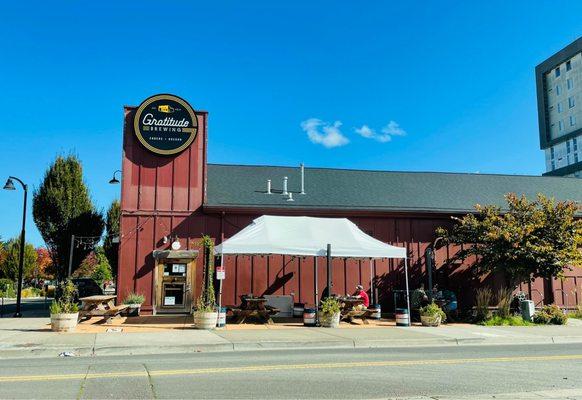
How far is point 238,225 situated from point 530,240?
10076mm

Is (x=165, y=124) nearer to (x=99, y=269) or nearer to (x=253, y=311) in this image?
(x=253, y=311)

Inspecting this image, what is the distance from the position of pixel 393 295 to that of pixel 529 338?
22.6 ft

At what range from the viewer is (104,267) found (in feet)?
141

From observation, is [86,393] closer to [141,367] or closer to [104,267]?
[141,367]

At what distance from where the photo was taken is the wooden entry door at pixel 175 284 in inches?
765

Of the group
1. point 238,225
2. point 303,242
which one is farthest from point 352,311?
point 238,225

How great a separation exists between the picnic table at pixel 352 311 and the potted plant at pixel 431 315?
173 centimetres

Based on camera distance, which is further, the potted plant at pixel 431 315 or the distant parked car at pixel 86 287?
the distant parked car at pixel 86 287

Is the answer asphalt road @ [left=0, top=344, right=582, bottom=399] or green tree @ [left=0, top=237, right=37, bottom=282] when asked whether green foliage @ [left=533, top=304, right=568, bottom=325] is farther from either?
green tree @ [left=0, top=237, right=37, bottom=282]

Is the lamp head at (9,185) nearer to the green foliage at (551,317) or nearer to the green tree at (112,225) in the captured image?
the green tree at (112,225)

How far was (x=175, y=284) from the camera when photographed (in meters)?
19.6

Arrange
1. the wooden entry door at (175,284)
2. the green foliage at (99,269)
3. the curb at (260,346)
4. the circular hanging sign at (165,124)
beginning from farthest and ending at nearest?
the green foliage at (99,269) < the circular hanging sign at (165,124) < the wooden entry door at (175,284) < the curb at (260,346)

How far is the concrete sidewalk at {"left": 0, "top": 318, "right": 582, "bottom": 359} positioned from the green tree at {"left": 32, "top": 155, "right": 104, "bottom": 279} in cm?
1148

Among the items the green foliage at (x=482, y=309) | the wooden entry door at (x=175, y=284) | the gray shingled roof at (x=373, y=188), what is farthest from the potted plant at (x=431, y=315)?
the wooden entry door at (x=175, y=284)
